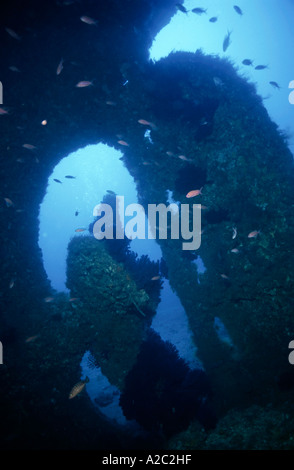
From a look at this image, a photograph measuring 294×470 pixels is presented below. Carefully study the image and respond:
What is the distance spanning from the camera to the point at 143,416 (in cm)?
692

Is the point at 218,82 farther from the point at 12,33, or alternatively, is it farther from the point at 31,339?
the point at 31,339

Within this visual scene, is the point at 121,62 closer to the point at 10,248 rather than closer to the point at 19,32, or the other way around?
the point at 19,32

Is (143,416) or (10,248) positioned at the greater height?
(10,248)

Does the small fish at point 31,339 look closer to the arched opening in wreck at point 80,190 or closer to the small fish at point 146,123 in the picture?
the small fish at point 146,123

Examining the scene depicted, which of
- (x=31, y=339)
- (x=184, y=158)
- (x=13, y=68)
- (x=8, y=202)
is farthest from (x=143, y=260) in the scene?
(x=13, y=68)

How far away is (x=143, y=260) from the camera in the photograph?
8.86m

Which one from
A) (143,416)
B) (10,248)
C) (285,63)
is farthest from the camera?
(285,63)

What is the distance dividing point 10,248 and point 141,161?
6.12m

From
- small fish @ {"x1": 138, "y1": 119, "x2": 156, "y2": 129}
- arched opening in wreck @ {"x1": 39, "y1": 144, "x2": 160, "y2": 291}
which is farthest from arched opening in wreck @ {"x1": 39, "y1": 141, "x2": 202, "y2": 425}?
small fish @ {"x1": 138, "y1": 119, "x2": 156, "y2": 129}

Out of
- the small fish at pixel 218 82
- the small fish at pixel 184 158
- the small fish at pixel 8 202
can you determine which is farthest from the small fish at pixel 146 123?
the small fish at pixel 8 202

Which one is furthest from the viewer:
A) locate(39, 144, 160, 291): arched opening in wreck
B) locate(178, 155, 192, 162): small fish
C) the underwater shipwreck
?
locate(39, 144, 160, 291): arched opening in wreck

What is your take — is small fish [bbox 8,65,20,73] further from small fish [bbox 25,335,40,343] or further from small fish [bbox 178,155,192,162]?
small fish [bbox 25,335,40,343]

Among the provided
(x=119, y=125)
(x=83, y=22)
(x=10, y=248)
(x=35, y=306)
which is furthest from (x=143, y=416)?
(x=83, y=22)

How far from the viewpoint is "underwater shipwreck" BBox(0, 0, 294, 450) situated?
6.96 metres
